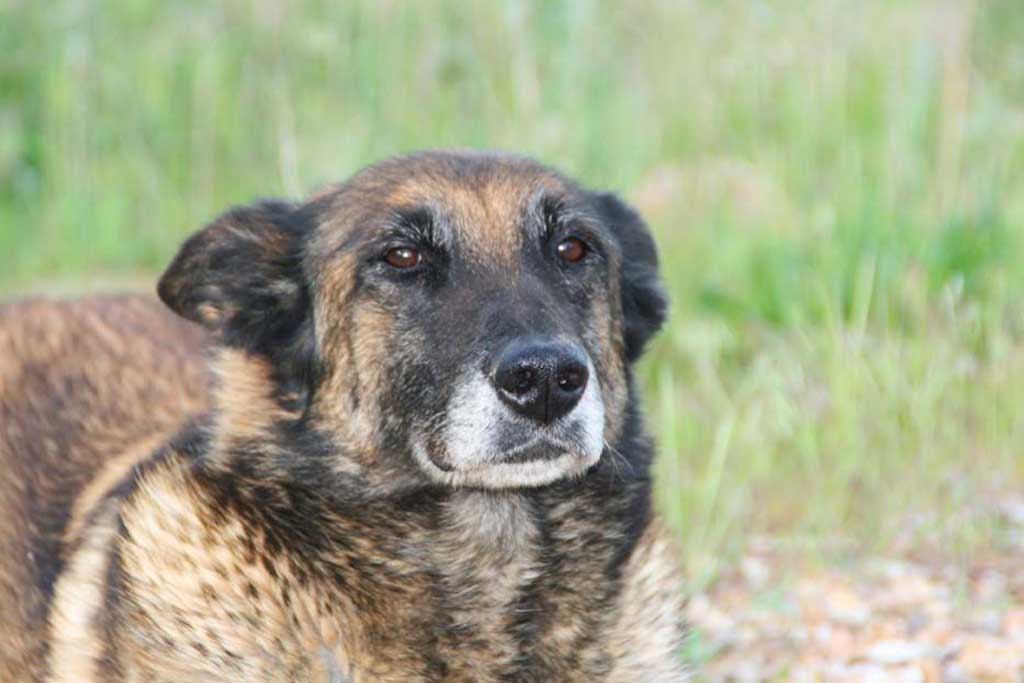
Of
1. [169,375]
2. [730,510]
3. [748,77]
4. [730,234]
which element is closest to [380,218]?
[169,375]

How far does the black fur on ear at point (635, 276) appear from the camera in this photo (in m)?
3.77

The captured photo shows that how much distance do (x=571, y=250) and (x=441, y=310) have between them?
0.41 meters

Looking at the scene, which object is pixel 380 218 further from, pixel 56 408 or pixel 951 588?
pixel 951 588

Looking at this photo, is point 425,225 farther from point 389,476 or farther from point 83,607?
point 83,607

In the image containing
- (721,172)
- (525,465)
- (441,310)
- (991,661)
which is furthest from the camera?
(721,172)

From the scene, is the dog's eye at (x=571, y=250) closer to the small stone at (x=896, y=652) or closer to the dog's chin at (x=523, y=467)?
the dog's chin at (x=523, y=467)

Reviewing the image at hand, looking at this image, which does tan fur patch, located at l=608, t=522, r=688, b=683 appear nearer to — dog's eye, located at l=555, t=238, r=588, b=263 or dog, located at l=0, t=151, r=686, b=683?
dog, located at l=0, t=151, r=686, b=683

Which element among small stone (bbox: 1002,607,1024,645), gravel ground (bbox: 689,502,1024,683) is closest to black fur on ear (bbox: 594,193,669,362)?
gravel ground (bbox: 689,502,1024,683)

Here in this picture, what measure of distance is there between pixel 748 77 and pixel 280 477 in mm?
4367

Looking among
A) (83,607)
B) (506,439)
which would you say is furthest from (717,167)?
(83,607)

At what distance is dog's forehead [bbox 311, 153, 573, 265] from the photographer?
11.0ft

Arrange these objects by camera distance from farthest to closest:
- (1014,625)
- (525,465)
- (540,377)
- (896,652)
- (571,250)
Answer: (1014,625) < (896,652) < (571,250) < (525,465) < (540,377)

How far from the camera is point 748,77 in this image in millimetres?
7023

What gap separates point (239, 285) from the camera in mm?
3514
